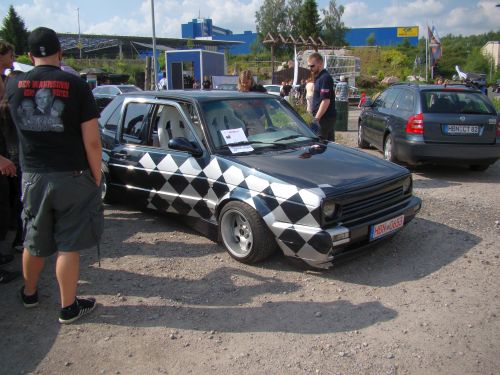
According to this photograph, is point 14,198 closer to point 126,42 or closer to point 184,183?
point 184,183

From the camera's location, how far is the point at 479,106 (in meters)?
7.81

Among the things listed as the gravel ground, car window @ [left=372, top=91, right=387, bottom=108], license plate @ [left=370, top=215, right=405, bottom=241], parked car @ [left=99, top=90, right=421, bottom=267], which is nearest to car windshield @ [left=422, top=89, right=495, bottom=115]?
car window @ [left=372, top=91, right=387, bottom=108]

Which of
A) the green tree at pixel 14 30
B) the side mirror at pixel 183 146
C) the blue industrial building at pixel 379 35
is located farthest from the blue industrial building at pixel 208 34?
the side mirror at pixel 183 146

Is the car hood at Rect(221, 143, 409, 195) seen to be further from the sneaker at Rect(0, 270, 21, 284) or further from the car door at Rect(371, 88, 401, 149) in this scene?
the car door at Rect(371, 88, 401, 149)

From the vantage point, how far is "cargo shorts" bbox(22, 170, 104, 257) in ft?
10.1

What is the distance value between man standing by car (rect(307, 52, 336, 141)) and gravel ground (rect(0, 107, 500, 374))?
2.68 metres

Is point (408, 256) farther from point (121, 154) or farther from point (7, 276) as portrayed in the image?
point (7, 276)

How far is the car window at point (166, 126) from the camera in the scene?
502 cm

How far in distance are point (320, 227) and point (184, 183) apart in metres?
1.65

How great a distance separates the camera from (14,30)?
54.7m

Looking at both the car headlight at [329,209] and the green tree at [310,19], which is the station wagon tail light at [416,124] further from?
the green tree at [310,19]

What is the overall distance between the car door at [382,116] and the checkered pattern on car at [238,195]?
5.08 meters

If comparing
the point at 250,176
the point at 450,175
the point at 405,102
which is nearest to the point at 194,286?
the point at 250,176

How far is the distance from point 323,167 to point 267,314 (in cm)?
152
